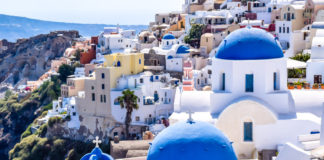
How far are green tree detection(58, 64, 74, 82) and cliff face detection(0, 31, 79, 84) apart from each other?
1761 centimetres

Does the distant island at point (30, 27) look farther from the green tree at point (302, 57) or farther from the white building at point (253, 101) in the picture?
the white building at point (253, 101)

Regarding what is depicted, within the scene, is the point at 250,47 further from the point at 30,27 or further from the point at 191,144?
the point at 30,27

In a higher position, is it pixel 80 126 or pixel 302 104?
pixel 302 104

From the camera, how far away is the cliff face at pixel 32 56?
234 ft

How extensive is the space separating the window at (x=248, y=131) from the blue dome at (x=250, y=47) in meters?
2.62

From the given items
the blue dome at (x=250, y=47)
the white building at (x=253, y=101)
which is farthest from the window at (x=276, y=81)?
the blue dome at (x=250, y=47)

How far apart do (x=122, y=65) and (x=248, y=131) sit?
1885cm

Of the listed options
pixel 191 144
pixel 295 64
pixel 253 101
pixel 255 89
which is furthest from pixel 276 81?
pixel 295 64

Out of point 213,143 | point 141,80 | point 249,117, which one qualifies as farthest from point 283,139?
point 141,80

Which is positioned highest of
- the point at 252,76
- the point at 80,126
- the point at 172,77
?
the point at 252,76

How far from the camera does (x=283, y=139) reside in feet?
69.3

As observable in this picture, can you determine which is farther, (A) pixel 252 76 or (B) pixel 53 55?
(B) pixel 53 55

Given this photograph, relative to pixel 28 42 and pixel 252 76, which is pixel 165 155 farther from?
pixel 28 42

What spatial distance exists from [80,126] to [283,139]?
21635 mm
